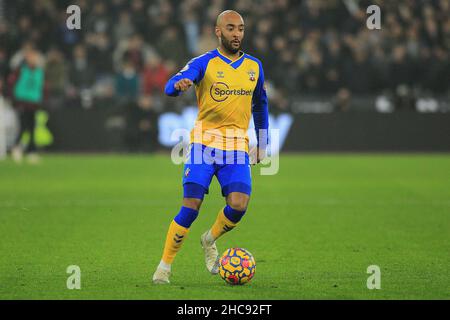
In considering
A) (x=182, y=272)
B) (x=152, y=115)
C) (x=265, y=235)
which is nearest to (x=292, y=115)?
(x=152, y=115)

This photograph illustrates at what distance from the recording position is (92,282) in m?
7.38

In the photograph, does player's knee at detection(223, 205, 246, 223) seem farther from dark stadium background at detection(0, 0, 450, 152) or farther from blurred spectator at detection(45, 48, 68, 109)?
blurred spectator at detection(45, 48, 68, 109)

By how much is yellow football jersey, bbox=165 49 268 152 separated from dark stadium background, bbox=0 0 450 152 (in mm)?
13341

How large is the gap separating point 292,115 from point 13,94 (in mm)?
6156

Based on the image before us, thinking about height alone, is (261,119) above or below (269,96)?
below

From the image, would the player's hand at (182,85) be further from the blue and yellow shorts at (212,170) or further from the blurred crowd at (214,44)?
the blurred crowd at (214,44)

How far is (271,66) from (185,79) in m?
15.1

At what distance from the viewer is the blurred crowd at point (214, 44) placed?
21734mm

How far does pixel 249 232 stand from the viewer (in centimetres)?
1064

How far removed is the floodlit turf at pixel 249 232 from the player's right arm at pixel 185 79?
1464 mm

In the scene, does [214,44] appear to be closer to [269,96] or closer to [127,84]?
[269,96]

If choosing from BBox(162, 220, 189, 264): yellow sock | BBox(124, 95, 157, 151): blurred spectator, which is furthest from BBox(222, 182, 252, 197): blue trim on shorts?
BBox(124, 95, 157, 151): blurred spectator
